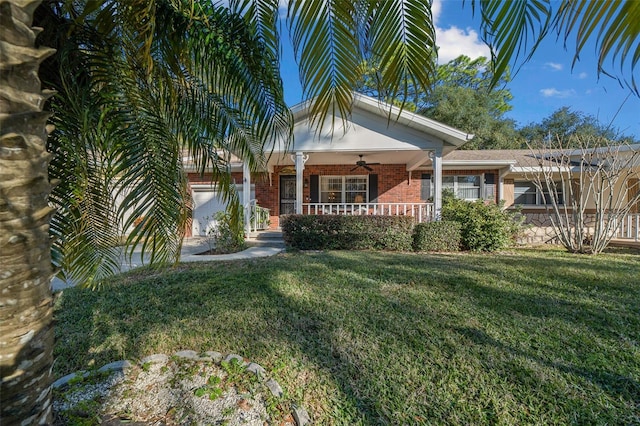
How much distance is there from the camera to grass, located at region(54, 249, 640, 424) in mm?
2371

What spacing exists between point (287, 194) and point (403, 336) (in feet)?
36.4

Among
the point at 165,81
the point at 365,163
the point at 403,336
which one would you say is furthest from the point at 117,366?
the point at 365,163

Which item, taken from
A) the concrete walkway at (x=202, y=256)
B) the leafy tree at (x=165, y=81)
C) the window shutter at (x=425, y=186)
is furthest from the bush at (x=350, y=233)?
the leafy tree at (x=165, y=81)

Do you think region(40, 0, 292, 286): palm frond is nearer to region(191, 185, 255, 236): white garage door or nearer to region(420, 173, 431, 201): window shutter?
region(191, 185, 255, 236): white garage door

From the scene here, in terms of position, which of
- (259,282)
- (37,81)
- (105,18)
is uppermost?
(105,18)

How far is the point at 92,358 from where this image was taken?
2945mm

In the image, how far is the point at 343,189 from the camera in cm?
1392

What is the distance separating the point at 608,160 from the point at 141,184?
12.7 m

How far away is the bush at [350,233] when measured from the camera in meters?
9.20

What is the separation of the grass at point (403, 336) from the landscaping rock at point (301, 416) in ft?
0.25

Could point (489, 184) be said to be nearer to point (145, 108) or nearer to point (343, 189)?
point (343, 189)

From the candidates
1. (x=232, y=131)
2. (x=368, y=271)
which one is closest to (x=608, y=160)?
(x=368, y=271)

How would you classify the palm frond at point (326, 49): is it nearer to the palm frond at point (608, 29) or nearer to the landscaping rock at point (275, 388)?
the palm frond at point (608, 29)

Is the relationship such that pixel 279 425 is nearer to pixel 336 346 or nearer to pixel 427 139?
pixel 336 346
